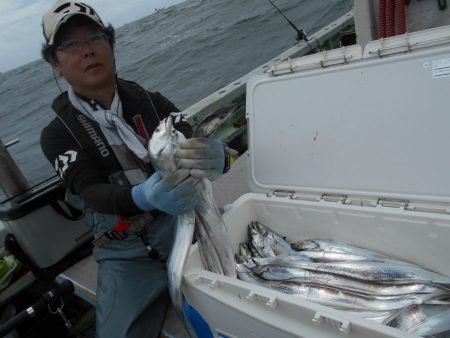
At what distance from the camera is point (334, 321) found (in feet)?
3.11

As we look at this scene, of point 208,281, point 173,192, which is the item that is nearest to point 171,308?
point 208,281

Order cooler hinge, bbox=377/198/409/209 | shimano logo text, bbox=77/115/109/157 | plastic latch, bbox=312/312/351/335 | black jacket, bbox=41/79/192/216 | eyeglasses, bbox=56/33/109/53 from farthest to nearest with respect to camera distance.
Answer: shimano logo text, bbox=77/115/109/157 → eyeglasses, bbox=56/33/109/53 → black jacket, bbox=41/79/192/216 → cooler hinge, bbox=377/198/409/209 → plastic latch, bbox=312/312/351/335

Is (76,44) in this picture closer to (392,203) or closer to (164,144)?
(164,144)

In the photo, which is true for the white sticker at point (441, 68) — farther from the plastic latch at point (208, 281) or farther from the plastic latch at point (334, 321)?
the plastic latch at point (208, 281)

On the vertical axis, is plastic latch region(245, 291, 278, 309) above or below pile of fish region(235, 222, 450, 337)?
above

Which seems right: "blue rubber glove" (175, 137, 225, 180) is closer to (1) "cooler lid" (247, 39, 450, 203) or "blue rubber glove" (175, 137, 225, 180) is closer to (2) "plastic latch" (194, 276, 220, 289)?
(2) "plastic latch" (194, 276, 220, 289)

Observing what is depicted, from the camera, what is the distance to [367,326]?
0.91 metres

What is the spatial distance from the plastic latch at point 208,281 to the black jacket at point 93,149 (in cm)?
46

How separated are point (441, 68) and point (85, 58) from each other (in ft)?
5.32

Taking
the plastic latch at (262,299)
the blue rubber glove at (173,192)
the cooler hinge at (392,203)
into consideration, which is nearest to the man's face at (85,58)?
the blue rubber glove at (173,192)

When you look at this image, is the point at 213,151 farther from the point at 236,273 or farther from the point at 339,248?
the point at 339,248

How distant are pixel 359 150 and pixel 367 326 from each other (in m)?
0.92

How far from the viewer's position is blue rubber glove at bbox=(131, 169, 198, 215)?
130 cm

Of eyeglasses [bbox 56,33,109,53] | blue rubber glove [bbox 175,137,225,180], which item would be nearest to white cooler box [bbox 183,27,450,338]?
blue rubber glove [bbox 175,137,225,180]
